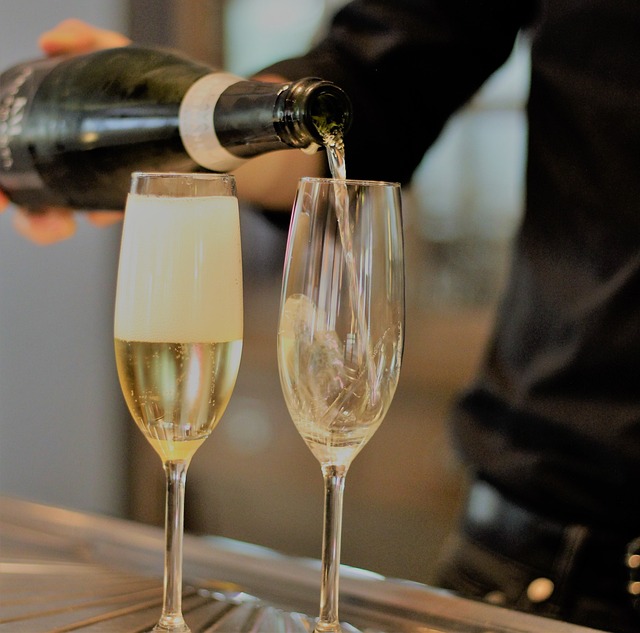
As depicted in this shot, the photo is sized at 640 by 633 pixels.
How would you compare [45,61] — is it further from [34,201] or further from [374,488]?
[374,488]

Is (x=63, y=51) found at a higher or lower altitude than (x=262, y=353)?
higher

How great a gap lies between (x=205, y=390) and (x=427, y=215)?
64.3 inches

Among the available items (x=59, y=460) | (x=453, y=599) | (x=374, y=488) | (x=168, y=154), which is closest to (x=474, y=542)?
(x=453, y=599)

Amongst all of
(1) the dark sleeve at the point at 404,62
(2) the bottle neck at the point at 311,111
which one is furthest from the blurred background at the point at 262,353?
(2) the bottle neck at the point at 311,111

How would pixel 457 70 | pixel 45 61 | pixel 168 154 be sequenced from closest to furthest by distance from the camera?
pixel 168 154 < pixel 45 61 < pixel 457 70

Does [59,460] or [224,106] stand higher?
[224,106]

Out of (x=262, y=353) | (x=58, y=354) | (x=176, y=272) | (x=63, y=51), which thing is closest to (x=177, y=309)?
(x=176, y=272)

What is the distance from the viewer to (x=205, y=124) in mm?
738

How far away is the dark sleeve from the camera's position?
96 cm

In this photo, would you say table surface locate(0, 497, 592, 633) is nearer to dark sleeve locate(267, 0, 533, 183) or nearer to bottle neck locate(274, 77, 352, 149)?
bottle neck locate(274, 77, 352, 149)

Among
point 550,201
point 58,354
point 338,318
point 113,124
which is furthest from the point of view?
point 58,354

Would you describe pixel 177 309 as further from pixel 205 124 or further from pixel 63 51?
pixel 63 51

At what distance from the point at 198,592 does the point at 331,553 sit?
5.9 inches

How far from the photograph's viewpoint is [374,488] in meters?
2.22
